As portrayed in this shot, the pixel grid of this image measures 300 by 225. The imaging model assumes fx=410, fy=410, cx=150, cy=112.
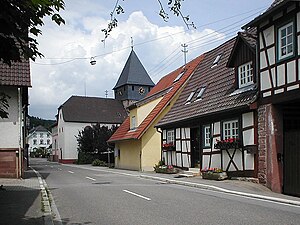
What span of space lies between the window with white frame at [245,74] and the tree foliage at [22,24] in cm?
1397

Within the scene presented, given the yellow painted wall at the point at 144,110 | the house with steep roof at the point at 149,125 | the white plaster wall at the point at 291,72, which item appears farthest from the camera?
the yellow painted wall at the point at 144,110

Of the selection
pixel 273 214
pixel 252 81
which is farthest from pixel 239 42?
pixel 273 214

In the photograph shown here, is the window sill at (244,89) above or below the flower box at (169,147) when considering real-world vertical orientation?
above

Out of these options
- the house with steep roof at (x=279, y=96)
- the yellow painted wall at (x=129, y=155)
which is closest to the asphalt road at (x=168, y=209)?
the house with steep roof at (x=279, y=96)

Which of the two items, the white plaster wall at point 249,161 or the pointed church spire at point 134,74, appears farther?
the pointed church spire at point 134,74

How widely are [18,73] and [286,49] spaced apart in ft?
45.1

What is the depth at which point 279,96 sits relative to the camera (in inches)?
587

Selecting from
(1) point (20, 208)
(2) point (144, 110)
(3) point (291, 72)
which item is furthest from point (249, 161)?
(2) point (144, 110)

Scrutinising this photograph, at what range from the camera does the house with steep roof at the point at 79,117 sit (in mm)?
65688

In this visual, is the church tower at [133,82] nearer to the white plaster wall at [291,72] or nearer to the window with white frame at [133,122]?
the window with white frame at [133,122]

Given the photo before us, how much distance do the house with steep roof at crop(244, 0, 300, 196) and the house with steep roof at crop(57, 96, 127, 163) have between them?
51.5 m

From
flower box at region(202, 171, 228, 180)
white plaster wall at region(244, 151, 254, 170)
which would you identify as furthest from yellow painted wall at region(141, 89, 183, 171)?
white plaster wall at region(244, 151, 254, 170)

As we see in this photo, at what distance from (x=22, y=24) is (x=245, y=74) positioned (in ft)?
48.6

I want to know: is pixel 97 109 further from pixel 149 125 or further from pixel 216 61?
pixel 216 61
